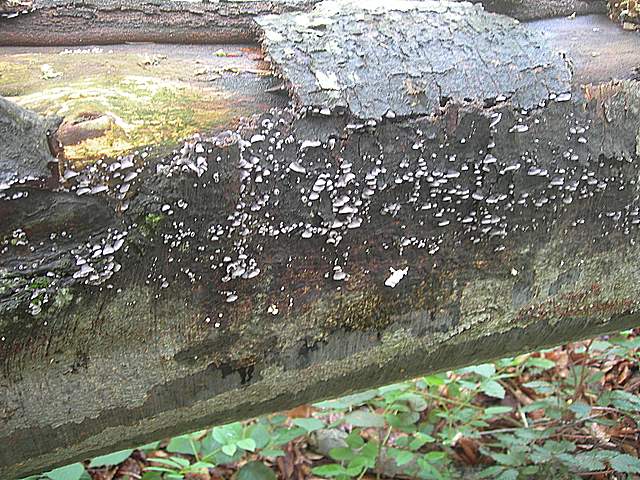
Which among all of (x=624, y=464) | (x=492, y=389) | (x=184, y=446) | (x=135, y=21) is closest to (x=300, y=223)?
(x=135, y=21)

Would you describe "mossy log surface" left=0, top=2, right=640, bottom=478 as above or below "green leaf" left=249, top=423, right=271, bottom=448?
above

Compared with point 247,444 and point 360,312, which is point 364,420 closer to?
point 247,444

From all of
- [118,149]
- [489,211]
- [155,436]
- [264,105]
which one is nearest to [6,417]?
[155,436]

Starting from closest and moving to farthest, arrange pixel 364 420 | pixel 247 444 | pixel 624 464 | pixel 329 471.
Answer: pixel 624 464, pixel 247 444, pixel 329 471, pixel 364 420

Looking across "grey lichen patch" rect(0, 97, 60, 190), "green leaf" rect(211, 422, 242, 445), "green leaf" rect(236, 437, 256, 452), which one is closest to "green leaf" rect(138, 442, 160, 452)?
"green leaf" rect(211, 422, 242, 445)

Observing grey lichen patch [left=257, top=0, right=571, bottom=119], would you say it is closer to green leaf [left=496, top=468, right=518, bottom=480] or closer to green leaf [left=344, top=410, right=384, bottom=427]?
green leaf [left=496, top=468, right=518, bottom=480]

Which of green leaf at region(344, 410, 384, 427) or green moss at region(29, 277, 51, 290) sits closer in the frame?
green moss at region(29, 277, 51, 290)

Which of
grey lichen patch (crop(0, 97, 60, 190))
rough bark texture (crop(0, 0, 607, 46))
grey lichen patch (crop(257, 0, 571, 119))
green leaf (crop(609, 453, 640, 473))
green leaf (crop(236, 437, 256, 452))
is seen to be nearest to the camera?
grey lichen patch (crop(0, 97, 60, 190))

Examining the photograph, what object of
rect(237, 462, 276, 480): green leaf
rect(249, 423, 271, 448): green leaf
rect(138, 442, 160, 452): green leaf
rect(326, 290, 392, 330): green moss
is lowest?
rect(138, 442, 160, 452): green leaf

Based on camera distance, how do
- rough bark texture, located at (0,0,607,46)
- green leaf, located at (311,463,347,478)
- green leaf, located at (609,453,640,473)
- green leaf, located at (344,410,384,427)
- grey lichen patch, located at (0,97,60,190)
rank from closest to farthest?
1. grey lichen patch, located at (0,97,60,190)
2. rough bark texture, located at (0,0,607,46)
3. green leaf, located at (609,453,640,473)
4. green leaf, located at (311,463,347,478)
5. green leaf, located at (344,410,384,427)

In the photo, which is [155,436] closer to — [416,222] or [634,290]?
[416,222]
